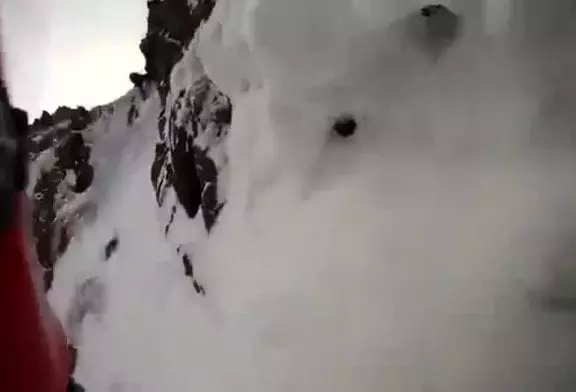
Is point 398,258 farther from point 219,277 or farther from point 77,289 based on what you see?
point 77,289

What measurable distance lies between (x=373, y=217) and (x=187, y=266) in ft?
0.90

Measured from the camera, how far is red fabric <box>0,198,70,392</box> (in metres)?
1.14

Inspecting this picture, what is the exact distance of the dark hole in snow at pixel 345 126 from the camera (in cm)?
65

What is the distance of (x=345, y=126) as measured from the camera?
2.14 feet

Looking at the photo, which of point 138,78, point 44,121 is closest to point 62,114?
point 44,121

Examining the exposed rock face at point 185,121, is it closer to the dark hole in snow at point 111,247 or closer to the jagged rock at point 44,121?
the dark hole in snow at point 111,247

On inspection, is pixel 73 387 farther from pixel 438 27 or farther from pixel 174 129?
pixel 438 27

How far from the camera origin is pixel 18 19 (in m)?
1.13

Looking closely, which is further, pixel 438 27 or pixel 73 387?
pixel 73 387

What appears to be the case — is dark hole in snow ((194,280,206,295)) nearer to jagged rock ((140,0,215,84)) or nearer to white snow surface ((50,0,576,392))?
white snow surface ((50,0,576,392))

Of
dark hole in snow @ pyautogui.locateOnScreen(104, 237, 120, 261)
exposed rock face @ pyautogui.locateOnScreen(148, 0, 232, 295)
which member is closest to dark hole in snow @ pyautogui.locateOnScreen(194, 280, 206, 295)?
exposed rock face @ pyautogui.locateOnScreen(148, 0, 232, 295)

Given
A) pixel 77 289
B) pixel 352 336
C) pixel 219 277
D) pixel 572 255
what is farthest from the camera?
pixel 77 289

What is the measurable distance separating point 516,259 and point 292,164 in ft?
0.72

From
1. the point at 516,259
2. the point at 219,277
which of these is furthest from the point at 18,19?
the point at 516,259
